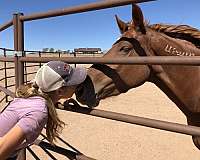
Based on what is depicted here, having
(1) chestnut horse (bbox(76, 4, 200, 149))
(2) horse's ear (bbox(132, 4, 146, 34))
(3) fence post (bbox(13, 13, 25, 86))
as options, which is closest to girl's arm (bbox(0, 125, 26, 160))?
(1) chestnut horse (bbox(76, 4, 200, 149))

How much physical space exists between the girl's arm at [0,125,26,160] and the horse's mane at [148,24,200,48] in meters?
1.47

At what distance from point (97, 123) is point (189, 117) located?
12.3ft

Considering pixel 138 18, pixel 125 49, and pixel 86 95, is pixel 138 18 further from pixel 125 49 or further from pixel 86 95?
pixel 86 95

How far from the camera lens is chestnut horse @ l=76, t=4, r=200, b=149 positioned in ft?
7.79

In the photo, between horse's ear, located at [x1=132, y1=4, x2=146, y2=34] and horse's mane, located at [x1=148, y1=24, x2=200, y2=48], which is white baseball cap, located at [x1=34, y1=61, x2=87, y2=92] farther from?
horse's mane, located at [x1=148, y1=24, x2=200, y2=48]

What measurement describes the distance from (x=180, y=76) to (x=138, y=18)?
59 centimetres

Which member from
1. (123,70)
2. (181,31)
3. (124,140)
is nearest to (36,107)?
(123,70)

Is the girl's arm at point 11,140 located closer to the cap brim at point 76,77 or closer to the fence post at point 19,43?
the cap brim at point 76,77

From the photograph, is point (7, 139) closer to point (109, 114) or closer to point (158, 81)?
point (109, 114)

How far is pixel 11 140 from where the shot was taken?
5.09 feet

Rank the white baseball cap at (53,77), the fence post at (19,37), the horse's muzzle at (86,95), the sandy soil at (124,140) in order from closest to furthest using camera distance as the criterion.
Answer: the white baseball cap at (53,77) → the horse's muzzle at (86,95) → the fence post at (19,37) → the sandy soil at (124,140)

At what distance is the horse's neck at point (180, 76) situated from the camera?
2.55 meters

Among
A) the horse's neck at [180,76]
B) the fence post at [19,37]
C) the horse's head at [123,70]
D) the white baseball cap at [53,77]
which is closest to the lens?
the white baseball cap at [53,77]

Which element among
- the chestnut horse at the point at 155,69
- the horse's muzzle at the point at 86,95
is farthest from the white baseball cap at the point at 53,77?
the chestnut horse at the point at 155,69
